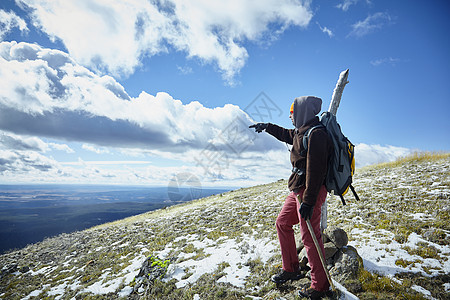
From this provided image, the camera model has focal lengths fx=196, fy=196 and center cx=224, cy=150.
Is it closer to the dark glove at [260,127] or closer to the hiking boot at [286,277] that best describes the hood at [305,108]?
the dark glove at [260,127]

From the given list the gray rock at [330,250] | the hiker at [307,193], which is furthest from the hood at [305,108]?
the gray rock at [330,250]

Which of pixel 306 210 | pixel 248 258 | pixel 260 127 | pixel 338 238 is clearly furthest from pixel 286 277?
pixel 260 127

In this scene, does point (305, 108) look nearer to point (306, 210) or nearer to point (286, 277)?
point (306, 210)

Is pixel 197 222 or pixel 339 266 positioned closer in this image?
pixel 339 266

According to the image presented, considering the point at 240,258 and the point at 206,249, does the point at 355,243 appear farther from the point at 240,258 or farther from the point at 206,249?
the point at 206,249

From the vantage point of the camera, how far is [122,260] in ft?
28.6

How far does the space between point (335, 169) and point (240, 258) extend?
14.7 feet

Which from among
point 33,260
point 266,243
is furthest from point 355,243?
point 33,260

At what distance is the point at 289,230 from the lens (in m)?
3.97

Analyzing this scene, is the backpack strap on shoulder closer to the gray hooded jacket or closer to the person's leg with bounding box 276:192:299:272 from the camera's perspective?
the gray hooded jacket

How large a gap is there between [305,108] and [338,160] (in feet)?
3.70

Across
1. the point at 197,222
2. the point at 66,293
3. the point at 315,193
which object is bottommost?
the point at 66,293

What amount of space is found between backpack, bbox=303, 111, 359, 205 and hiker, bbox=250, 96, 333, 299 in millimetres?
115

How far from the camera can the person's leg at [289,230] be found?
3.88m
